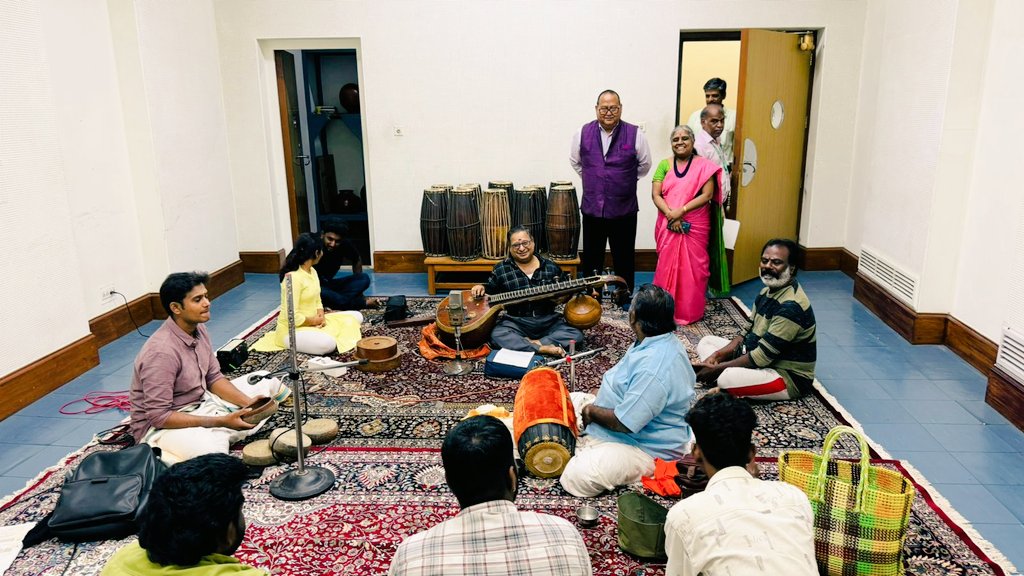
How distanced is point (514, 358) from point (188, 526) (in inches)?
117

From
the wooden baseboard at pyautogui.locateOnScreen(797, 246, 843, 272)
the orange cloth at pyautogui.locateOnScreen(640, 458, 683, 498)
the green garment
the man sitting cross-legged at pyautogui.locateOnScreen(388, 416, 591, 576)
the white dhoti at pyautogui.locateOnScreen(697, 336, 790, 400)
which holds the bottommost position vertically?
the orange cloth at pyautogui.locateOnScreen(640, 458, 683, 498)

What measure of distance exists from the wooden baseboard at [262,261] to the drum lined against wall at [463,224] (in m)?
1.95

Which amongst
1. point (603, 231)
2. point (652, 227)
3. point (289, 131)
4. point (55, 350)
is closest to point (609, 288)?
point (603, 231)

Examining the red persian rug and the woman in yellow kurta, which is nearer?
the red persian rug

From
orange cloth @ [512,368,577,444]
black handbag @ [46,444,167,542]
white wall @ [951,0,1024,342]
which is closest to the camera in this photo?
black handbag @ [46,444,167,542]

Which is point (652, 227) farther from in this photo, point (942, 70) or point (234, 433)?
point (234, 433)

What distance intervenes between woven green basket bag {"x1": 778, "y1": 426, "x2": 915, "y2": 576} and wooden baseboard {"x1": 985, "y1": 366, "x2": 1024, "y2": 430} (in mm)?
1944

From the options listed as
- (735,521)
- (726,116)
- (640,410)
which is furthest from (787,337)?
(726,116)

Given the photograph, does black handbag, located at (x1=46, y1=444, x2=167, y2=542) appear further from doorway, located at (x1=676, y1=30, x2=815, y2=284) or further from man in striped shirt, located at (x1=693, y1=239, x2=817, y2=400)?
doorway, located at (x1=676, y1=30, x2=815, y2=284)

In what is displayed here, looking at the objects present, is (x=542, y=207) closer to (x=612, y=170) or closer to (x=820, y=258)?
(x=612, y=170)

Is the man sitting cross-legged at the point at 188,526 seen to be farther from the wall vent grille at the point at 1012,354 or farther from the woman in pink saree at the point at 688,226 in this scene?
the woman in pink saree at the point at 688,226

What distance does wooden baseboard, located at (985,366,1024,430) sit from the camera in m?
3.95

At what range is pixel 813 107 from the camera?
706cm

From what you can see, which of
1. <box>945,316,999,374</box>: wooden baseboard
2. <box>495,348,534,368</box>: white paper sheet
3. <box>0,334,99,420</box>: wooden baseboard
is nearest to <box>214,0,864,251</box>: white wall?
<box>945,316,999,374</box>: wooden baseboard
